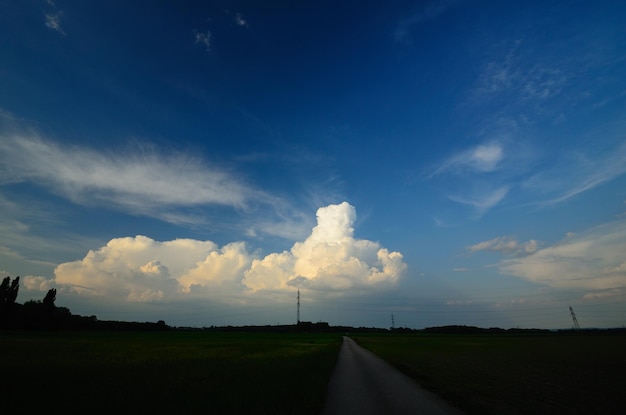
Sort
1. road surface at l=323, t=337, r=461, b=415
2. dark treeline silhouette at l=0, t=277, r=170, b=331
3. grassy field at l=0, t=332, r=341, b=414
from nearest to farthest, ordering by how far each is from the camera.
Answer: grassy field at l=0, t=332, r=341, b=414 < road surface at l=323, t=337, r=461, b=415 < dark treeline silhouette at l=0, t=277, r=170, b=331

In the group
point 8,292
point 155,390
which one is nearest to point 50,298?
point 8,292

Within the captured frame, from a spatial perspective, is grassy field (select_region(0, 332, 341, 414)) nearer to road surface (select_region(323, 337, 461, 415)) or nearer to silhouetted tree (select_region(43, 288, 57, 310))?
road surface (select_region(323, 337, 461, 415))

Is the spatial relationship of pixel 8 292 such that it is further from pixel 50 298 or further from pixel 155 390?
pixel 155 390

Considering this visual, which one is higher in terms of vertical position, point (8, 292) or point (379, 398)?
point (8, 292)

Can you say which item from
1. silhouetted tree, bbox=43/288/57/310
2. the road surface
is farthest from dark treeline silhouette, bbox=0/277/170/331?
the road surface

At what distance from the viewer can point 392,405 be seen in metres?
12.9

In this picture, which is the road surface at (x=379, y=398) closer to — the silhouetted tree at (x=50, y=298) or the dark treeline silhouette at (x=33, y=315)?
the dark treeline silhouette at (x=33, y=315)

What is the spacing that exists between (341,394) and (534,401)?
9.19 metres

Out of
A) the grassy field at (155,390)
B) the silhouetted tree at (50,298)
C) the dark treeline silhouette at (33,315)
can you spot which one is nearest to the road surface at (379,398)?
the grassy field at (155,390)

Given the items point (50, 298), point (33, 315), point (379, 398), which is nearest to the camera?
point (379, 398)

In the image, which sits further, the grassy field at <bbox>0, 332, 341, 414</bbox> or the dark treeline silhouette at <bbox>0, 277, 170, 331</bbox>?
the dark treeline silhouette at <bbox>0, 277, 170, 331</bbox>

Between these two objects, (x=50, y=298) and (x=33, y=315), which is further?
(x=50, y=298)

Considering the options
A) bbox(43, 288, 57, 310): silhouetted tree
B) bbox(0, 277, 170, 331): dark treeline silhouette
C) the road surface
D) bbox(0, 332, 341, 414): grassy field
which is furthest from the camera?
bbox(43, 288, 57, 310): silhouetted tree

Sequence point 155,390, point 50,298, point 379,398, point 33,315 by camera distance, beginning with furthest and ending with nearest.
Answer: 1. point 50,298
2. point 33,315
3. point 155,390
4. point 379,398
